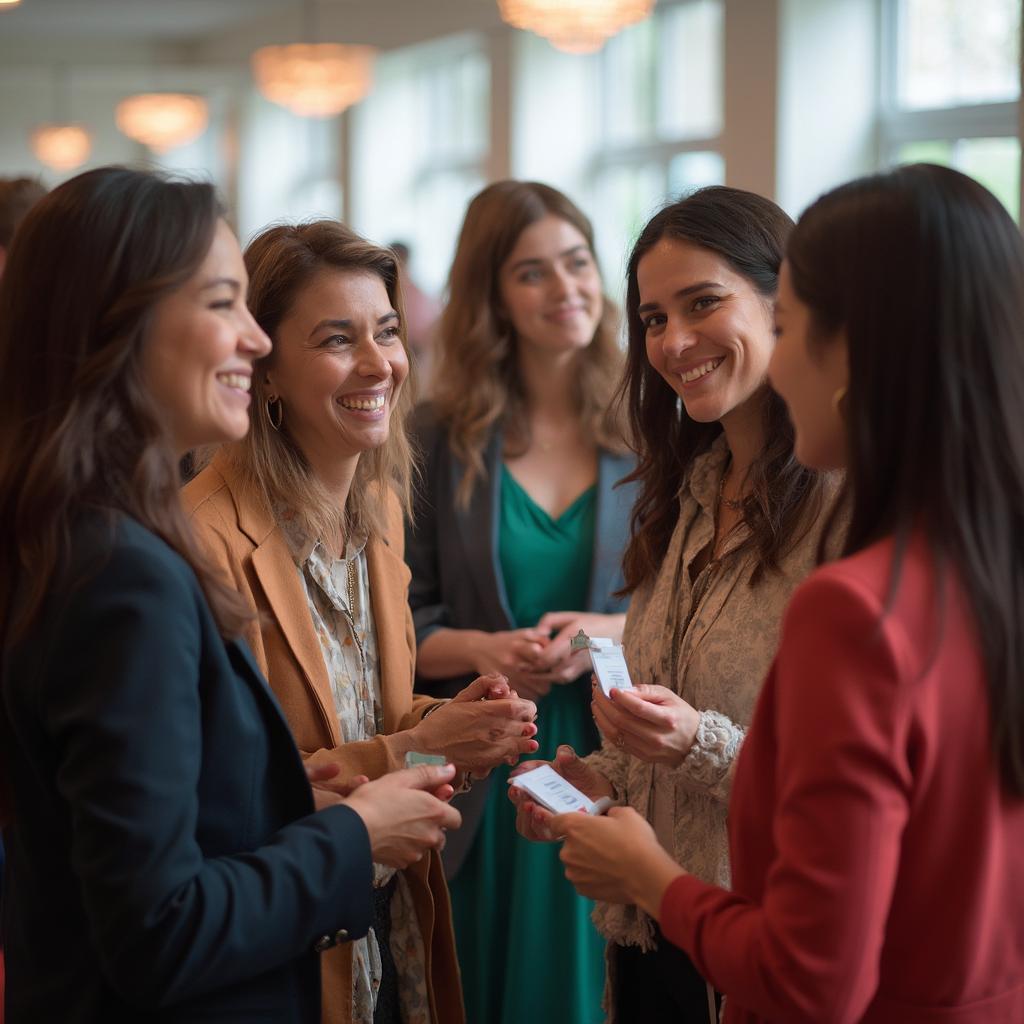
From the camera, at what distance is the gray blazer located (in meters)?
3.04

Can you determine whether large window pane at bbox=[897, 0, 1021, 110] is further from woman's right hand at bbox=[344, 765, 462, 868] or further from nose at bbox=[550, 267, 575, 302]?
woman's right hand at bbox=[344, 765, 462, 868]

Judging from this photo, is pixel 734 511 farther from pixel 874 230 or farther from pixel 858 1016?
pixel 858 1016

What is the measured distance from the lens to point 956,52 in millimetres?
5617

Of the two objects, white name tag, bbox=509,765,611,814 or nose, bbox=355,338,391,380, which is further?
nose, bbox=355,338,391,380

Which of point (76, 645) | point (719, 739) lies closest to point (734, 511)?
point (719, 739)

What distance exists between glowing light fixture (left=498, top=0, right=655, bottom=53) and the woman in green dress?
7.69 ft

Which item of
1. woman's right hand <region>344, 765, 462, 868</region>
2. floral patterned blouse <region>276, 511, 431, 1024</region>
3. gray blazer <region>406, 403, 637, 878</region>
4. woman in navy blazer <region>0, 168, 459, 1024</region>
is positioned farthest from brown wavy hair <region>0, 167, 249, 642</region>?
gray blazer <region>406, 403, 637, 878</region>

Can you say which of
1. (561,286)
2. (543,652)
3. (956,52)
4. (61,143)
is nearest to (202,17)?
(61,143)

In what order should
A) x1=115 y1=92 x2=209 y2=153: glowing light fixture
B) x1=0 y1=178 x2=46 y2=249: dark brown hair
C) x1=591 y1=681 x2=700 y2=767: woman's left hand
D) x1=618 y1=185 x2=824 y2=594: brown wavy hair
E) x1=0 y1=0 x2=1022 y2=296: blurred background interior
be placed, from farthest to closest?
x1=115 y1=92 x2=209 y2=153: glowing light fixture
x1=0 y1=0 x2=1022 y2=296: blurred background interior
x1=0 y1=178 x2=46 y2=249: dark brown hair
x1=618 y1=185 x2=824 y2=594: brown wavy hair
x1=591 y1=681 x2=700 y2=767: woman's left hand

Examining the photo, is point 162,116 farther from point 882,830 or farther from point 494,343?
point 882,830

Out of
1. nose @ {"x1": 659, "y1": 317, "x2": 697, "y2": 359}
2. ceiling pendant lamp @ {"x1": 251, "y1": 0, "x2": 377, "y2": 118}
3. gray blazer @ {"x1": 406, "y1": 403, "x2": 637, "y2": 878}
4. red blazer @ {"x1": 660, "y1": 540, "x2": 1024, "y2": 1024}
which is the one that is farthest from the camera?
ceiling pendant lamp @ {"x1": 251, "y1": 0, "x2": 377, "y2": 118}

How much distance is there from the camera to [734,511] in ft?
7.10

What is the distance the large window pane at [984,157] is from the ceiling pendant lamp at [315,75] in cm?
375

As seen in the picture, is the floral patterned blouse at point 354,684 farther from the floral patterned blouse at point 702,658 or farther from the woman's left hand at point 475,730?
the floral patterned blouse at point 702,658
